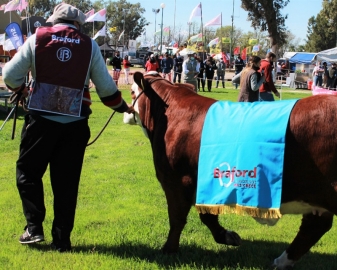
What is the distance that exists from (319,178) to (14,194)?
13.2ft

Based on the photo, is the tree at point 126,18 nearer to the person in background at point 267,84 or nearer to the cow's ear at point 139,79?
the person in background at point 267,84

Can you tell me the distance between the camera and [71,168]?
4184 millimetres

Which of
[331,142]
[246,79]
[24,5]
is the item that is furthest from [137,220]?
[24,5]

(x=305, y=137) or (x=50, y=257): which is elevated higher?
(x=305, y=137)

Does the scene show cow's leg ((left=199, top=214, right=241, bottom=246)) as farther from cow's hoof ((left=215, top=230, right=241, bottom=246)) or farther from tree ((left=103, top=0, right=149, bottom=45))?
tree ((left=103, top=0, right=149, bottom=45))

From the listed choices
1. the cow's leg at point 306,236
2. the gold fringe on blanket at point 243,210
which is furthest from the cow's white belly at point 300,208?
the cow's leg at point 306,236

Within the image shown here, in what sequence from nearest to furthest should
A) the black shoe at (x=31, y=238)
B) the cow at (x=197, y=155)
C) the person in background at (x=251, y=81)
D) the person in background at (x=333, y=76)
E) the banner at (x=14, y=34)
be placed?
the cow at (x=197, y=155) → the black shoe at (x=31, y=238) → the person in background at (x=251, y=81) → the banner at (x=14, y=34) → the person in background at (x=333, y=76)

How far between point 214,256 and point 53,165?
1626 millimetres

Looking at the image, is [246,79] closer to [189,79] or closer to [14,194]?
[14,194]

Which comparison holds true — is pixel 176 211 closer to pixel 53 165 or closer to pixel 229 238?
pixel 229 238

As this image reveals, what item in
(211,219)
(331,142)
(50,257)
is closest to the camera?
(331,142)

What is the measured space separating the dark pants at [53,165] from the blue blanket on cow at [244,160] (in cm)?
115

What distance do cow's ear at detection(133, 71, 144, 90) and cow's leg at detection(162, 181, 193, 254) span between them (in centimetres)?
97

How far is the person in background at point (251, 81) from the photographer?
10.1 meters
